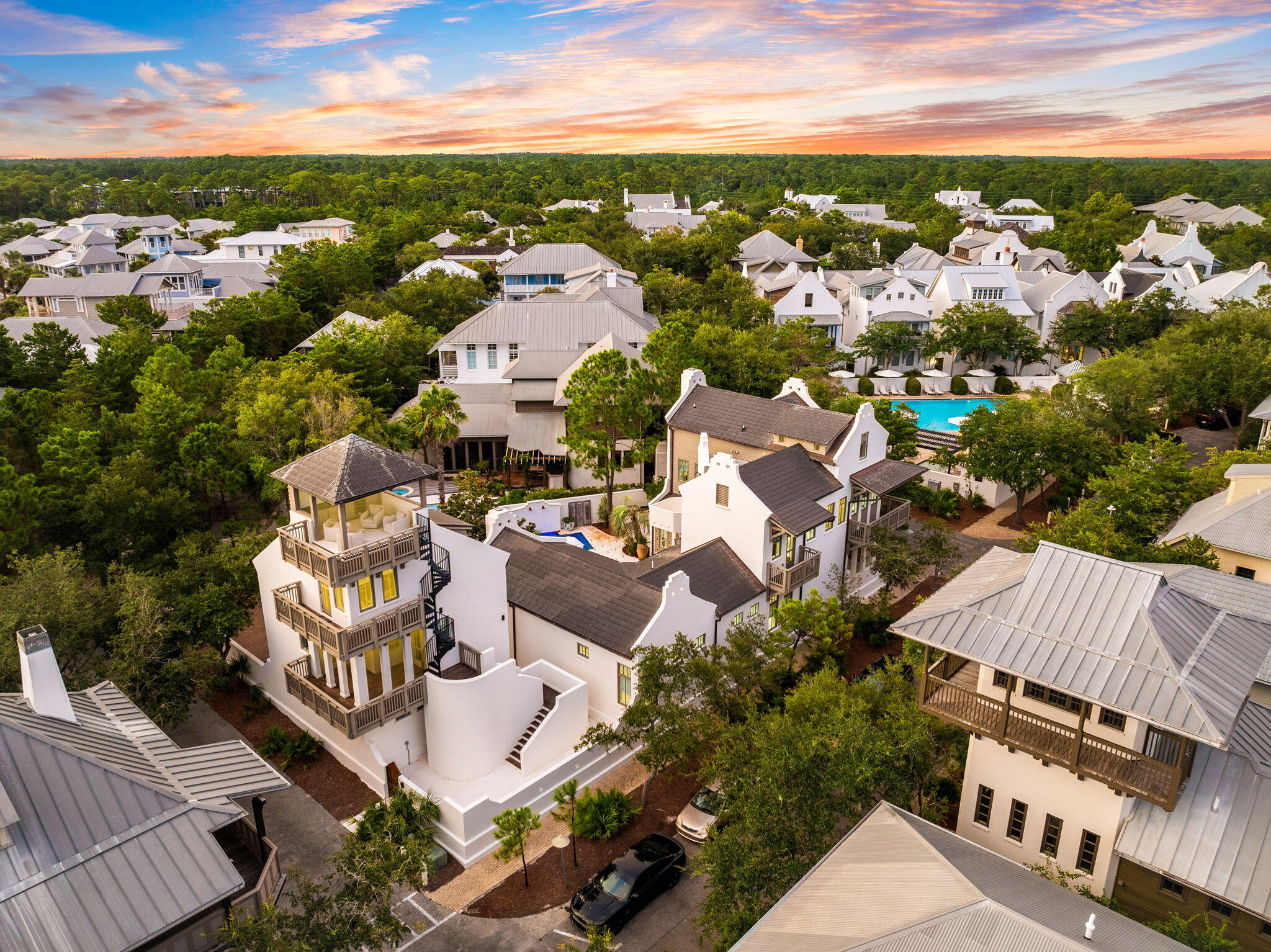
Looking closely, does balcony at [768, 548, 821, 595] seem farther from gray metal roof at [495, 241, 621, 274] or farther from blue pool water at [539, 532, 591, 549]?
gray metal roof at [495, 241, 621, 274]

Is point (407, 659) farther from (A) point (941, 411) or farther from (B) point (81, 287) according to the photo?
(B) point (81, 287)

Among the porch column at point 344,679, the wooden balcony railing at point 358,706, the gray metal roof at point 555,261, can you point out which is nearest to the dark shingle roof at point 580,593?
the wooden balcony railing at point 358,706

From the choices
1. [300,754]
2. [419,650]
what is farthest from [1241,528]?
[300,754]

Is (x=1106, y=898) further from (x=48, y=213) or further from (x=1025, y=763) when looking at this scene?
(x=48, y=213)

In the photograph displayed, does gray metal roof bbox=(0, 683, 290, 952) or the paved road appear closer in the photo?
gray metal roof bbox=(0, 683, 290, 952)

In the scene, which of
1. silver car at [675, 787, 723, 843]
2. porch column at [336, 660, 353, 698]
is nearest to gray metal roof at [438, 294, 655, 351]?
porch column at [336, 660, 353, 698]

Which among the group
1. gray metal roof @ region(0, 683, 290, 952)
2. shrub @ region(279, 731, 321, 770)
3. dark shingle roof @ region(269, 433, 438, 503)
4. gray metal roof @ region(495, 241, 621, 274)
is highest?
gray metal roof @ region(495, 241, 621, 274)

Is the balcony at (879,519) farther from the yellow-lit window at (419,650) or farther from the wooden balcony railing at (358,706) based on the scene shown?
the wooden balcony railing at (358,706)
